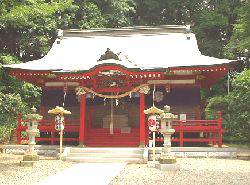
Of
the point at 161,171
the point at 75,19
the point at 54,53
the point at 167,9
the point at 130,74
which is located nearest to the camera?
the point at 161,171

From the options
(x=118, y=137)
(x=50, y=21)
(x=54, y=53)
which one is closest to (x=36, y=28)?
(x=50, y=21)

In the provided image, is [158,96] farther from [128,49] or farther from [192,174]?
[192,174]

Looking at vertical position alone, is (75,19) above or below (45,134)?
above

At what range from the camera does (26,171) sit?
1113 cm

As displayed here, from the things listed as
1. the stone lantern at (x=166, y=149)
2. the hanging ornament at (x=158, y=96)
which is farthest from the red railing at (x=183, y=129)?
the stone lantern at (x=166, y=149)

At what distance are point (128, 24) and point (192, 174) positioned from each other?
23.6m

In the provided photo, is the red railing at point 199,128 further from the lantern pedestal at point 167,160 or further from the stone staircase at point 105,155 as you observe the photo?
the lantern pedestal at point 167,160

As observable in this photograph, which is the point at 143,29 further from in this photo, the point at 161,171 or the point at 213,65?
the point at 161,171

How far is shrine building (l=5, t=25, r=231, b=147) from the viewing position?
15.8m

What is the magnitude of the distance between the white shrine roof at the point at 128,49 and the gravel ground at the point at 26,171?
16.2 ft

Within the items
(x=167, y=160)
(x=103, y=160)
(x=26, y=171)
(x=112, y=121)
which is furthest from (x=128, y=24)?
(x=26, y=171)

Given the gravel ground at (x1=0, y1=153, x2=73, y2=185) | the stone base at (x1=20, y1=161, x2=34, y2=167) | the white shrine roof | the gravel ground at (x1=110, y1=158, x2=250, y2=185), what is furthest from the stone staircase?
the white shrine roof

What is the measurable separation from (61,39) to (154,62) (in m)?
7.22

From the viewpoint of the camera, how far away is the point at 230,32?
31.6 meters
